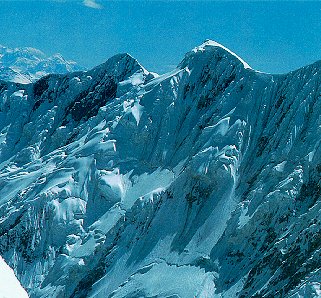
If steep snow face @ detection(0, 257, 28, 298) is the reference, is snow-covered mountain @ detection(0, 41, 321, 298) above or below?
above

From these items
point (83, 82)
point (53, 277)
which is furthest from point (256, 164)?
point (83, 82)

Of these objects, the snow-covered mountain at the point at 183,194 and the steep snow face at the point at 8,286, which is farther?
the snow-covered mountain at the point at 183,194

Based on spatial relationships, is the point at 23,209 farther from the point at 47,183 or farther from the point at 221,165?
the point at 221,165

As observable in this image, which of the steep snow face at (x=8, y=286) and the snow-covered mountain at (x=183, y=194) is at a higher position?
the snow-covered mountain at (x=183, y=194)

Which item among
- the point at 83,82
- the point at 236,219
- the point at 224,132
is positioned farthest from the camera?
the point at 83,82

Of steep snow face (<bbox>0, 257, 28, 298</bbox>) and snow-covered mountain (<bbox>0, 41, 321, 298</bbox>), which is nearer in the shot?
steep snow face (<bbox>0, 257, 28, 298</bbox>)

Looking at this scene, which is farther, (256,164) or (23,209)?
(23,209)

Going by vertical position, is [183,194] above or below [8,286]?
above

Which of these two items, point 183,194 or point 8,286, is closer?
point 8,286
